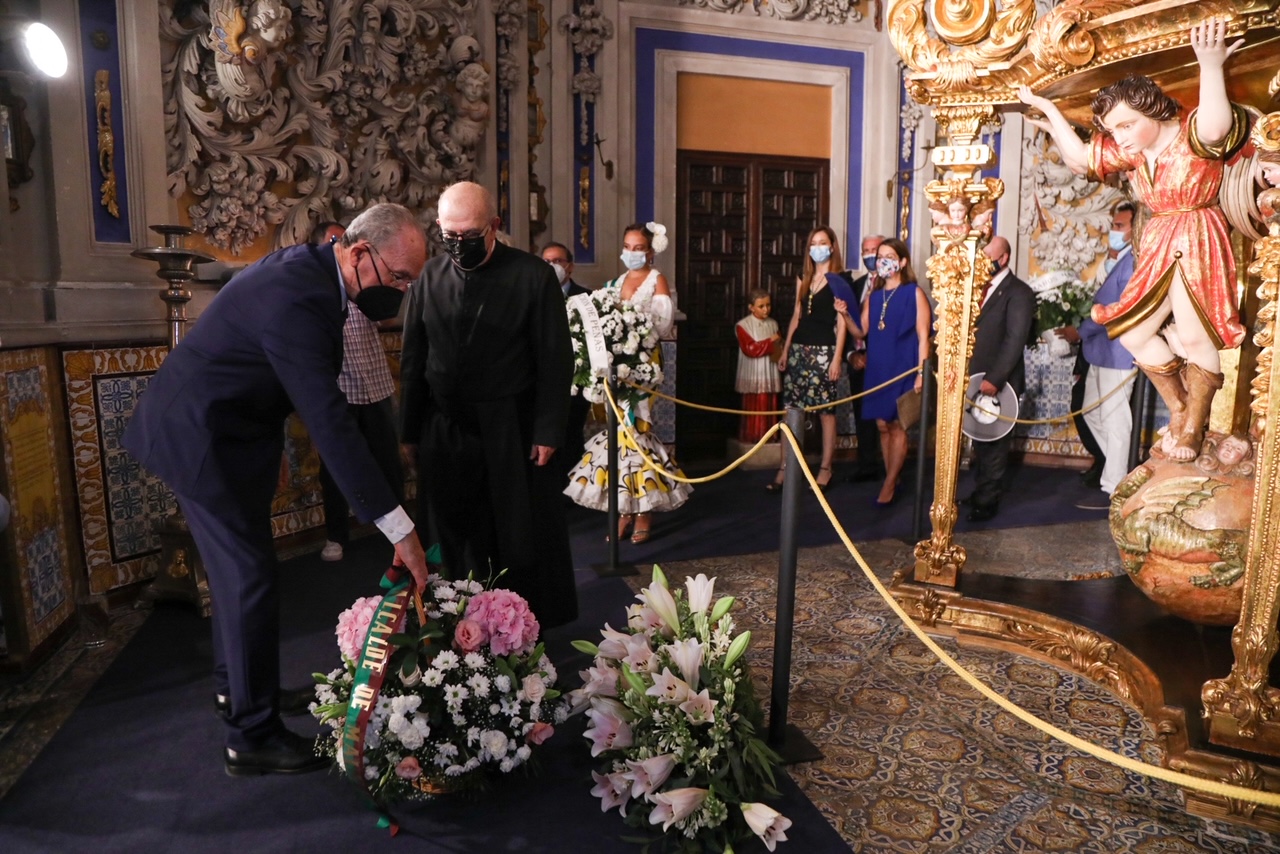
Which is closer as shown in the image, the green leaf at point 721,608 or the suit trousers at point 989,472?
the green leaf at point 721,608

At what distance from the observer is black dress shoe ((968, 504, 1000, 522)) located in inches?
267

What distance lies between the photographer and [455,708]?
2857mm

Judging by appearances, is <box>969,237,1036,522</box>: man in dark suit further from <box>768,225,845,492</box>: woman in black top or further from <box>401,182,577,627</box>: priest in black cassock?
<box>401,182,577,627</box>: priest in black cassock

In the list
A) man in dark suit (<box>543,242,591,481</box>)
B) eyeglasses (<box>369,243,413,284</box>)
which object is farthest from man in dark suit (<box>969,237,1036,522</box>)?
eyeglasses (<box>369,243,413,284</box>)

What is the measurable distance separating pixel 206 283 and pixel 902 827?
4898 mm

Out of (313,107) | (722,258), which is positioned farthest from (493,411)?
(722,258)

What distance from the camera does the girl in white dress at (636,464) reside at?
595 centimetres

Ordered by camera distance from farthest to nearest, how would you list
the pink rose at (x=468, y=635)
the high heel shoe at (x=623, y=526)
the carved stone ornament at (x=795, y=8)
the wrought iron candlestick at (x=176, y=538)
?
the carved stone ornament at (x=795, y=8)
the high heel shoe at (x=623, y=526)
the wrought iron candlestick at (x=176, y=538)
the pink rose at (x=468, y=635)

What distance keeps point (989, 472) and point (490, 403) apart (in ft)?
14.1

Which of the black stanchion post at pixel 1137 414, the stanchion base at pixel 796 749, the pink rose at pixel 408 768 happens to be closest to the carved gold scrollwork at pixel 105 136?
the pink rose at pixel 408 768

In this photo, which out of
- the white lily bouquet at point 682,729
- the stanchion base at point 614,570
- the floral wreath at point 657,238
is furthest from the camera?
the floral wreath at point 657,238

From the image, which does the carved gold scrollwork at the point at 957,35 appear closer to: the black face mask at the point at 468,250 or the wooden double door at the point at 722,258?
the black face mask at the point at 468,250

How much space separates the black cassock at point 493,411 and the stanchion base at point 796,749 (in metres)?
1.28

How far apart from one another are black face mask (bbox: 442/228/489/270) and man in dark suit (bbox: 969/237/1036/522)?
3.64 metres
